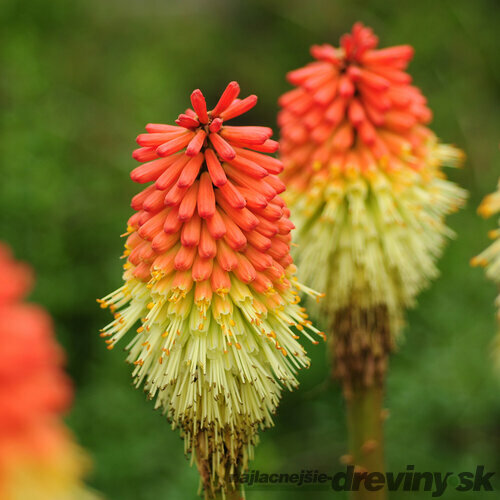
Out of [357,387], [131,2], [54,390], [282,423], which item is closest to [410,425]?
[282,423]

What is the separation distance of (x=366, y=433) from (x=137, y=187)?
320cm

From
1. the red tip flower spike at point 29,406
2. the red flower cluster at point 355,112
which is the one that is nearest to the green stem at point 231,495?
the red tip flower spike at point 29,406

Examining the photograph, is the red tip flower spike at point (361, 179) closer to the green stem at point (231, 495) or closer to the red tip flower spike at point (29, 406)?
the green stem at point (231, 495)

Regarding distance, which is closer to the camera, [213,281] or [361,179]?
[213,281]

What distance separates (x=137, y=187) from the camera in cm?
553

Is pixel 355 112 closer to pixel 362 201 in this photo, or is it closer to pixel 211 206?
pixel 362 201

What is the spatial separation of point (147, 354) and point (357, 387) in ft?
4.03

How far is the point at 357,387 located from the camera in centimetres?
307

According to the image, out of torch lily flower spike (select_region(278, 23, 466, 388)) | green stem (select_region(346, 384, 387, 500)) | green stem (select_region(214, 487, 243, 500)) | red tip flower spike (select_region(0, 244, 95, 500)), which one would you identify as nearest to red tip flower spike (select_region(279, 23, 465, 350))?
torch lily flower spike (select_region(278, 23, 466, 388))

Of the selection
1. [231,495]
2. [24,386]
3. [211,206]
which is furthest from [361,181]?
[24,386]

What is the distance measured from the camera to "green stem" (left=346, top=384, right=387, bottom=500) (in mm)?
2928

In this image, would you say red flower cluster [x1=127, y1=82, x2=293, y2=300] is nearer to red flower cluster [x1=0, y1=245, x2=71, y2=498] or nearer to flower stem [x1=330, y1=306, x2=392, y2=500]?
red flower cluster [x1=0, y1=245, x2=71, y2=498]

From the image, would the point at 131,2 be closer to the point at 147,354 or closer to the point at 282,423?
the point at 282,423

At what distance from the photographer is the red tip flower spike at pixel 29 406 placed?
1387 millimetres
